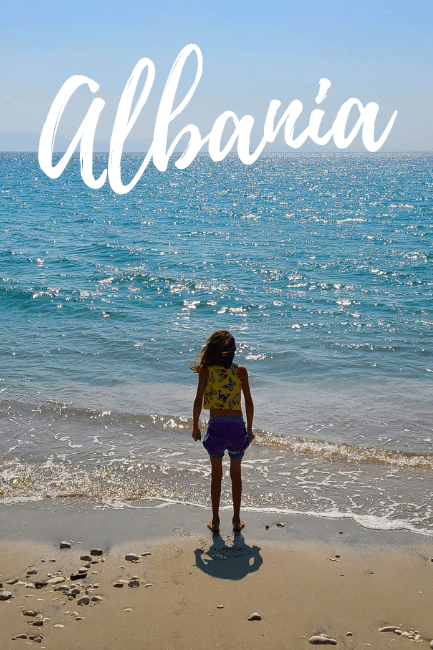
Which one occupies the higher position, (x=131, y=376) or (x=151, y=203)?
(x=151, y=203)

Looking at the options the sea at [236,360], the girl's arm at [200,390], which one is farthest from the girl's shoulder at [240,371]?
the sea at [236,360]

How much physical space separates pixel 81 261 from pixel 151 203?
29.9 metres

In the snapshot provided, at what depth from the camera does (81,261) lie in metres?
25.4

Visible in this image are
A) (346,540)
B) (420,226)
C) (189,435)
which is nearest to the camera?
(346,540)

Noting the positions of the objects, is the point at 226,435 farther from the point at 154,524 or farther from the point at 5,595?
the point at 5,595

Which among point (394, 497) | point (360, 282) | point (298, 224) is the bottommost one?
point (394, 497)

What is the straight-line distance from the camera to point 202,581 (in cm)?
506

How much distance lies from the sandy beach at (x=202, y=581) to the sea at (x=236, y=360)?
51cm

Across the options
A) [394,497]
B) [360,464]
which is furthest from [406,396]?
[394,497]

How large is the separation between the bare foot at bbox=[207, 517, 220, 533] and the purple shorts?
2.32 feet

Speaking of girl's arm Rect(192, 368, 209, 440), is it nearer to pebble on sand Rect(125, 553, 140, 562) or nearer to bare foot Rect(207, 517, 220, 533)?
bare foot Rect(207, 517, 220, 533)

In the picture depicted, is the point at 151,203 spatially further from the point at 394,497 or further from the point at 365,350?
the point at 394,497

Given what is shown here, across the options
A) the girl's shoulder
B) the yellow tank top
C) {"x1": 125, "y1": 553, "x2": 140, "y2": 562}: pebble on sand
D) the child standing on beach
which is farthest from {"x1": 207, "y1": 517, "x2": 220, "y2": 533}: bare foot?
the girl's shoulder

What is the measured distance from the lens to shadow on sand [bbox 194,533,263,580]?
5215 mm
